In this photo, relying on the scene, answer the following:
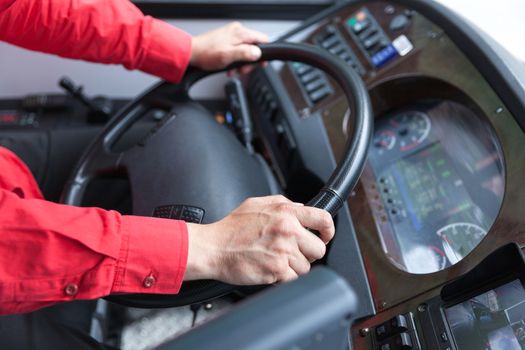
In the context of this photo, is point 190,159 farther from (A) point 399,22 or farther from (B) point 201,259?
(A) point 399,22

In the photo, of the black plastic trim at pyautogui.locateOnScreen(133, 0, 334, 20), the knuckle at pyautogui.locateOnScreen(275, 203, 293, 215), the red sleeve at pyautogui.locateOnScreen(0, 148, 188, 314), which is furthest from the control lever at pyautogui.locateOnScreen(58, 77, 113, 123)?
the knuckle at pyautogui.locateOnScreen(275, 203, 293, 215)

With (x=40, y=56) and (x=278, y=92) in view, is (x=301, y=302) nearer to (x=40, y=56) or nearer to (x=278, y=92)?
(x=278, y=92)

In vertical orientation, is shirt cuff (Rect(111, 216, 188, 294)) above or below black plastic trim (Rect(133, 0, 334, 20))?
below

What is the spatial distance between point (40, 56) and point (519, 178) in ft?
4.28

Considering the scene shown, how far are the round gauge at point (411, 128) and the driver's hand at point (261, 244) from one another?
1.31ft

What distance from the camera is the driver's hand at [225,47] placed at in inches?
37.7

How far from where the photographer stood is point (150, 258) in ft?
2.28

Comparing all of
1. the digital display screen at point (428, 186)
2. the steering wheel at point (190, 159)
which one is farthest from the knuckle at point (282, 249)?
the digital display screen at point (428, 186)

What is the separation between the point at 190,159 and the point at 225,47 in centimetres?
23

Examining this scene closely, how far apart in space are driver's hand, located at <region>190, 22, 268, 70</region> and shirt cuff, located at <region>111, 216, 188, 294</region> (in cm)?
40

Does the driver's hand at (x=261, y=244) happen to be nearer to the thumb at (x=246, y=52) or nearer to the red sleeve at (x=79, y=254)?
the red sleeve at (x=79, y=254)

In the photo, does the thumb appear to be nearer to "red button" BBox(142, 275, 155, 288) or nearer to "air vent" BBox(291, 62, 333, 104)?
"air vent" BBox(291, 62, 333, 104)

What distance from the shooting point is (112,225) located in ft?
2.28

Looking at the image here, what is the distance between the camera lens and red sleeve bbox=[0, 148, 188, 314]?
667 millimetres
